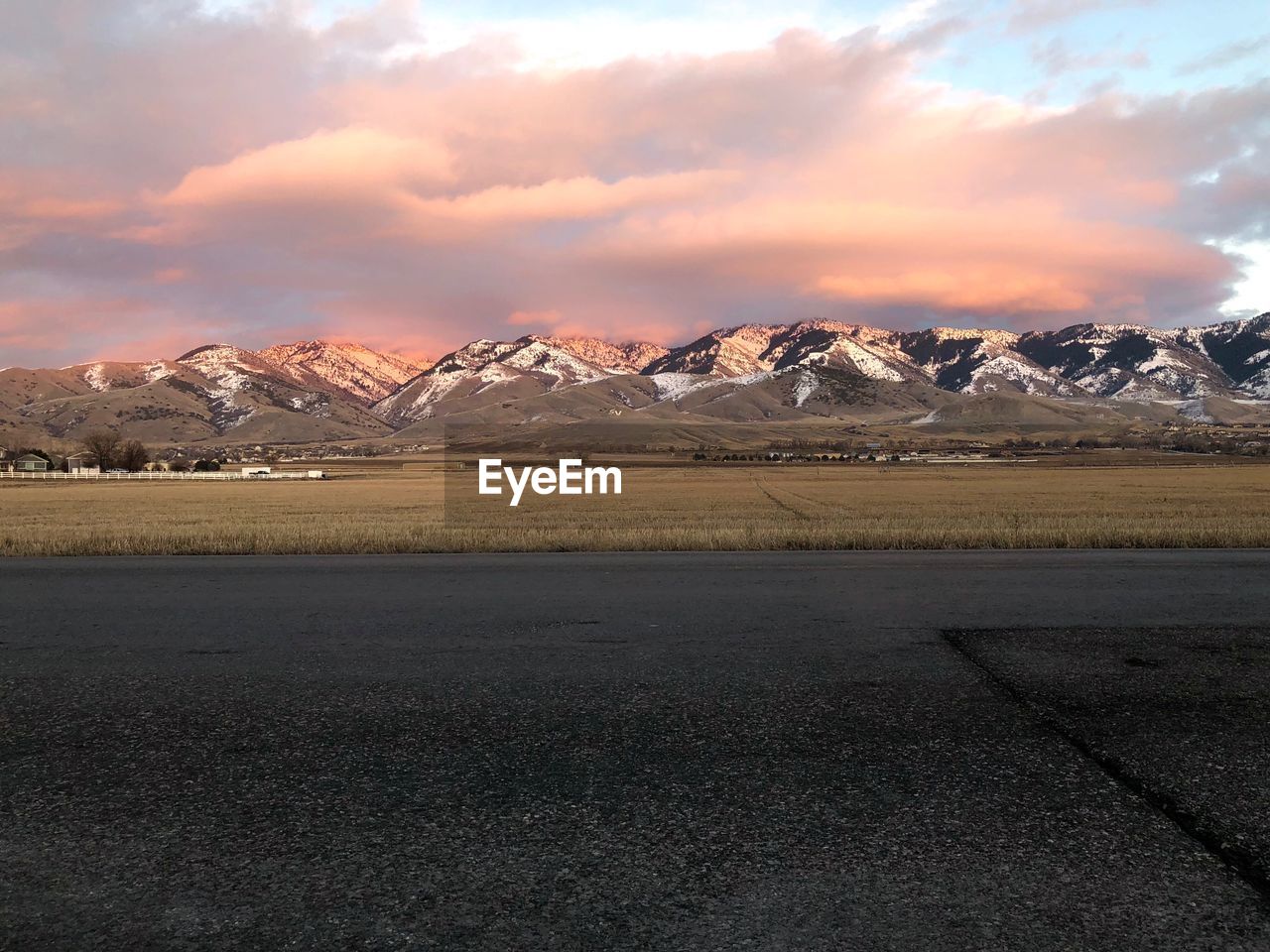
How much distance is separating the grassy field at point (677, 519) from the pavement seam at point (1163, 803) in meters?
13.8

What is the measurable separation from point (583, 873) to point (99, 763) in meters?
3.60

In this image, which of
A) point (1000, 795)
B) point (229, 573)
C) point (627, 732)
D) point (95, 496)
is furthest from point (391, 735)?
point (95, 496)

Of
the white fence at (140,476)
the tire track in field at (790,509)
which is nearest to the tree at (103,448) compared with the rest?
the white fence at (140,476)

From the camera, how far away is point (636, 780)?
5664mm

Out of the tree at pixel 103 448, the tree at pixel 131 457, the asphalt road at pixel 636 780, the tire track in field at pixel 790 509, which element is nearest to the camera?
the asphalt road at pixel 636 780

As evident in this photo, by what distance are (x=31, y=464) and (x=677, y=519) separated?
134 m

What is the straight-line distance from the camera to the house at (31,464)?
429 feet

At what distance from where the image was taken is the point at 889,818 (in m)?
5.07

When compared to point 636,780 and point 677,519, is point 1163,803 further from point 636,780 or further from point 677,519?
point 677,519

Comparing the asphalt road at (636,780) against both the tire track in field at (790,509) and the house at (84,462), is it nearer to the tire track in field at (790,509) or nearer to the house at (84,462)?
the tire track in field at (790,509)

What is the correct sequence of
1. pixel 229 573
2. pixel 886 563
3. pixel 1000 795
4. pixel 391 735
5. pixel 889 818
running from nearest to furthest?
pixel 889 818, pixel 1000 795, pixel 391 735, pixel 229 573, pixel 886 563

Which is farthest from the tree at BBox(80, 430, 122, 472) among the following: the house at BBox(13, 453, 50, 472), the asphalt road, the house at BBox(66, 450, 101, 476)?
the asphalt road

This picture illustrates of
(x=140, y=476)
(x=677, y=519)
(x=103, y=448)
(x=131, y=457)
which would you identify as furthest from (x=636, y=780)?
(x=103, y=448)

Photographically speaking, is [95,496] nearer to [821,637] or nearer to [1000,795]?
[821,637]
